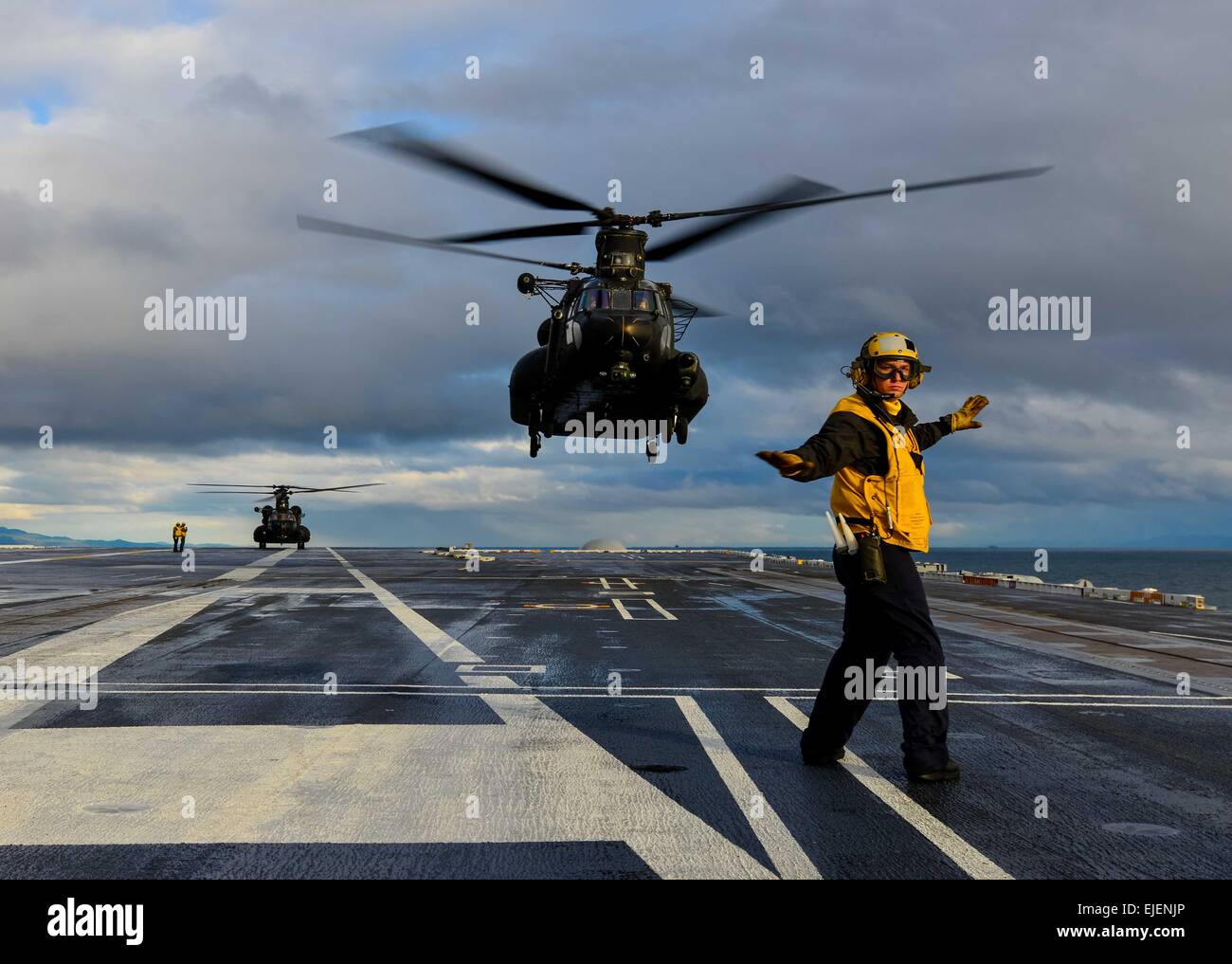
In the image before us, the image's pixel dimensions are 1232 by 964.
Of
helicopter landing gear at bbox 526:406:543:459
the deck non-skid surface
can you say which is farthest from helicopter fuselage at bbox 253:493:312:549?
the deck non-skid surface

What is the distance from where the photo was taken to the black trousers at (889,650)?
6320 millimetres

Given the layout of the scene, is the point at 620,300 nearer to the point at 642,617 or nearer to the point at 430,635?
the point at 642,617

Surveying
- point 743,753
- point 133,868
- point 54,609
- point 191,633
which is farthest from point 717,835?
point 54,609

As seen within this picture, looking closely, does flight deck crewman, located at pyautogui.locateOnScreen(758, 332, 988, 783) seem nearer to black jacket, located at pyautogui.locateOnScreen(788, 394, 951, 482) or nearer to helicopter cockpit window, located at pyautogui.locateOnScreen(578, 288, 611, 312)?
black jacket, located at pyautogui.locateOnScreen(788, 394, 951, 482)

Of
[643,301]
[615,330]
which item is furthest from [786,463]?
[643,301]

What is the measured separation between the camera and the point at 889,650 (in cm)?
661

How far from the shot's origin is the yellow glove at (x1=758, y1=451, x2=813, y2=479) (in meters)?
6.00

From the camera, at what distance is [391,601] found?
70.8 ft

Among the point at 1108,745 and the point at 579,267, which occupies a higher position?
the point at 579,267

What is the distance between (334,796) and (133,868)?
4.57 feet

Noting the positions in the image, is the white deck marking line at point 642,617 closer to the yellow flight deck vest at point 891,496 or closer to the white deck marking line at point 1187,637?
the white deck marking line at point 1187,637

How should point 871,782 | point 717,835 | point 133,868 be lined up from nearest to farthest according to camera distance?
point 133,868 → point 717,835 → point 871,782

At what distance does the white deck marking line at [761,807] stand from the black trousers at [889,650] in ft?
1.99
